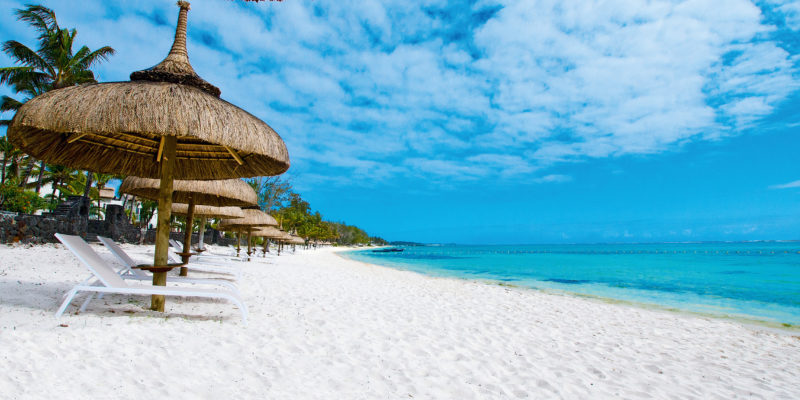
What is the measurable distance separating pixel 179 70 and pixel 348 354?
322cm

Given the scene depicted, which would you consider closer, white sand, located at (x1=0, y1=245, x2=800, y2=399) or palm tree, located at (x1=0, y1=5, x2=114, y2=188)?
white sand, located at (x1=0, y1=245, x2=800, y2=399)

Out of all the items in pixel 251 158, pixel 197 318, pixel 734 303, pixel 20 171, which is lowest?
pixel 734 303

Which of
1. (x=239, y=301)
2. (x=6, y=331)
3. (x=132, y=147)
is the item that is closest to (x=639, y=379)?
(x=239, y=301)

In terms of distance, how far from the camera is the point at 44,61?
1551 cm

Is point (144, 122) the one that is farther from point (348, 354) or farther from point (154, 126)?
point (348, 354)

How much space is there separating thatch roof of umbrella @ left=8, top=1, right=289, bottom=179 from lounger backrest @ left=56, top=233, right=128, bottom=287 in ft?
3.42

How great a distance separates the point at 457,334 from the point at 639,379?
5.70 feet

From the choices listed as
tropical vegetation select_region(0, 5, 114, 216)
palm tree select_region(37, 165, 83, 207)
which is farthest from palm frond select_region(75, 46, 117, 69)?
palm tree select_region(37, 165, 83, 207)

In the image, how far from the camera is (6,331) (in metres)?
2.87

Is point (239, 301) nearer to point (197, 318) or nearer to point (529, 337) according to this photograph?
point (197, 318)

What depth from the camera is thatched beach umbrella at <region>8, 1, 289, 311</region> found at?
3.21m

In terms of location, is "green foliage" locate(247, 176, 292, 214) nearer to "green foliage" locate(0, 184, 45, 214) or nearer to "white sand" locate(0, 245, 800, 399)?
"green foliage" locate(0, 184, 45, 214)

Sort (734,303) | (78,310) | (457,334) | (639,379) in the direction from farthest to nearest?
(734,303) < (457,334) < (78,310) < (639,379)

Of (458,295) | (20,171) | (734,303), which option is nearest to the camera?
(458,295)
